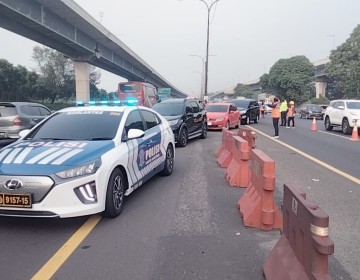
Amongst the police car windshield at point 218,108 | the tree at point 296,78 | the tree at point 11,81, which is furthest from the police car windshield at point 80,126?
the tree at point 296,78

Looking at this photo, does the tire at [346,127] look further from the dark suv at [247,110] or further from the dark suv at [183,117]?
the dark suv at [183,117]

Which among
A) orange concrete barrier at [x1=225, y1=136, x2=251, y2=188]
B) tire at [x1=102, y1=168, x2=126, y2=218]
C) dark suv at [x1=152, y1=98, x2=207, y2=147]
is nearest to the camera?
tire at [x1=102, y1=168, x2=126, y2=218]

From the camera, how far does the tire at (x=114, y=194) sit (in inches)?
209

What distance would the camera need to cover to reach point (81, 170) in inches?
197

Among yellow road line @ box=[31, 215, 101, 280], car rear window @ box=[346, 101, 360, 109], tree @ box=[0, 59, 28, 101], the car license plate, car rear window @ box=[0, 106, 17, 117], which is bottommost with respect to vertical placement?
yellow road line @ box=[31, 215, 101, 280]

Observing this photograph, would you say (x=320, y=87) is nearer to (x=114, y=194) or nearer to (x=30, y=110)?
(x=30, y=110)

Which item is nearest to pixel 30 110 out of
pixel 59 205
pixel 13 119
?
pixel 13 119

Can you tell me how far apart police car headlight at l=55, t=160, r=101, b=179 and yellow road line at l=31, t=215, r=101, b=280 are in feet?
2.33

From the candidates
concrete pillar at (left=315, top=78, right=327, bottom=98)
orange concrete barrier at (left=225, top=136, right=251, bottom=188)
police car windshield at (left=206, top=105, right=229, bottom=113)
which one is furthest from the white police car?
concrete pillar at (left=315, top=78, right=327, bottom=98)

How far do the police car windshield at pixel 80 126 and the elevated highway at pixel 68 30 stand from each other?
17.1m

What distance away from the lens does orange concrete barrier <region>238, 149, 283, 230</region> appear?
493cm

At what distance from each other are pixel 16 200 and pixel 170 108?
10.4 metres

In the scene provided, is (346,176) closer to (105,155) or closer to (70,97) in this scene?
(105,155)

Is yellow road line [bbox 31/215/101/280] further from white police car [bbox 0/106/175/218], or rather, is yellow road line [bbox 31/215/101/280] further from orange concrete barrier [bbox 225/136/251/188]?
orange concrete barrier [bbox 225/136/251/188]
